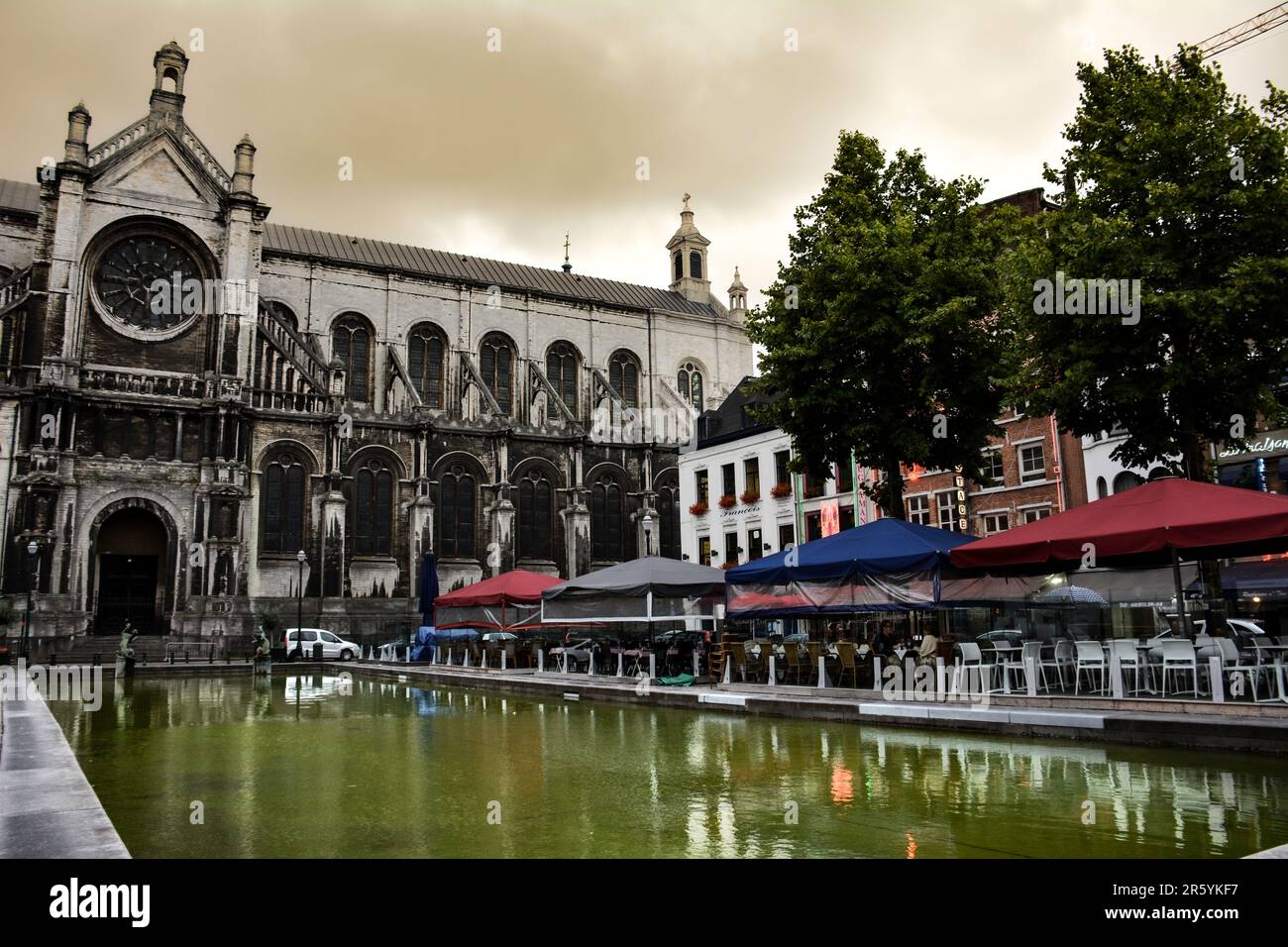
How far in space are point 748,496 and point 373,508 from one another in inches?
674

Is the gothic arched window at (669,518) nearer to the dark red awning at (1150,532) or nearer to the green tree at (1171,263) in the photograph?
the green tree at (1171,263)

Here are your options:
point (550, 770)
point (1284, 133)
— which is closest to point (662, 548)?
point (1284, 133)

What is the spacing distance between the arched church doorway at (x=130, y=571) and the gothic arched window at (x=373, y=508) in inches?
308

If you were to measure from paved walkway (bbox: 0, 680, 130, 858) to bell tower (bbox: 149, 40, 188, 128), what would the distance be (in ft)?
123

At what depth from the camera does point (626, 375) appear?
5519 cm

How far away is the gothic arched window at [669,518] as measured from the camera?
164ft

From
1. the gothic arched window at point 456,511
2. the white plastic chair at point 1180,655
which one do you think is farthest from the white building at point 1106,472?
the gothic arched window at point 456,511

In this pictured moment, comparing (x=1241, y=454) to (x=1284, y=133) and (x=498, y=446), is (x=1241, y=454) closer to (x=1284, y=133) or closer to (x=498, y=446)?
(x=1284, y=133)

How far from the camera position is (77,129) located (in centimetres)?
3797

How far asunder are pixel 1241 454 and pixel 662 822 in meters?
25.9

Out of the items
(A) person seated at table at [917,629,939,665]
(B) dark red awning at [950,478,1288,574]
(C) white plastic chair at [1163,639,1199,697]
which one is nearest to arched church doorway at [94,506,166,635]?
(A) person seated at table at [917,629,939,665]

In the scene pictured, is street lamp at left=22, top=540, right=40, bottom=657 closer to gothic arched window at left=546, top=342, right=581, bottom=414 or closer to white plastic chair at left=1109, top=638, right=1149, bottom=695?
gothic arched window at left=546, top=342, right=581, bottom=414

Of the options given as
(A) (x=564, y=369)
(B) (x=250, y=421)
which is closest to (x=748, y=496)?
(A) (x=564, y=369)

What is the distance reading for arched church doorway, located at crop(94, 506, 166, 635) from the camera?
36.7 meters
